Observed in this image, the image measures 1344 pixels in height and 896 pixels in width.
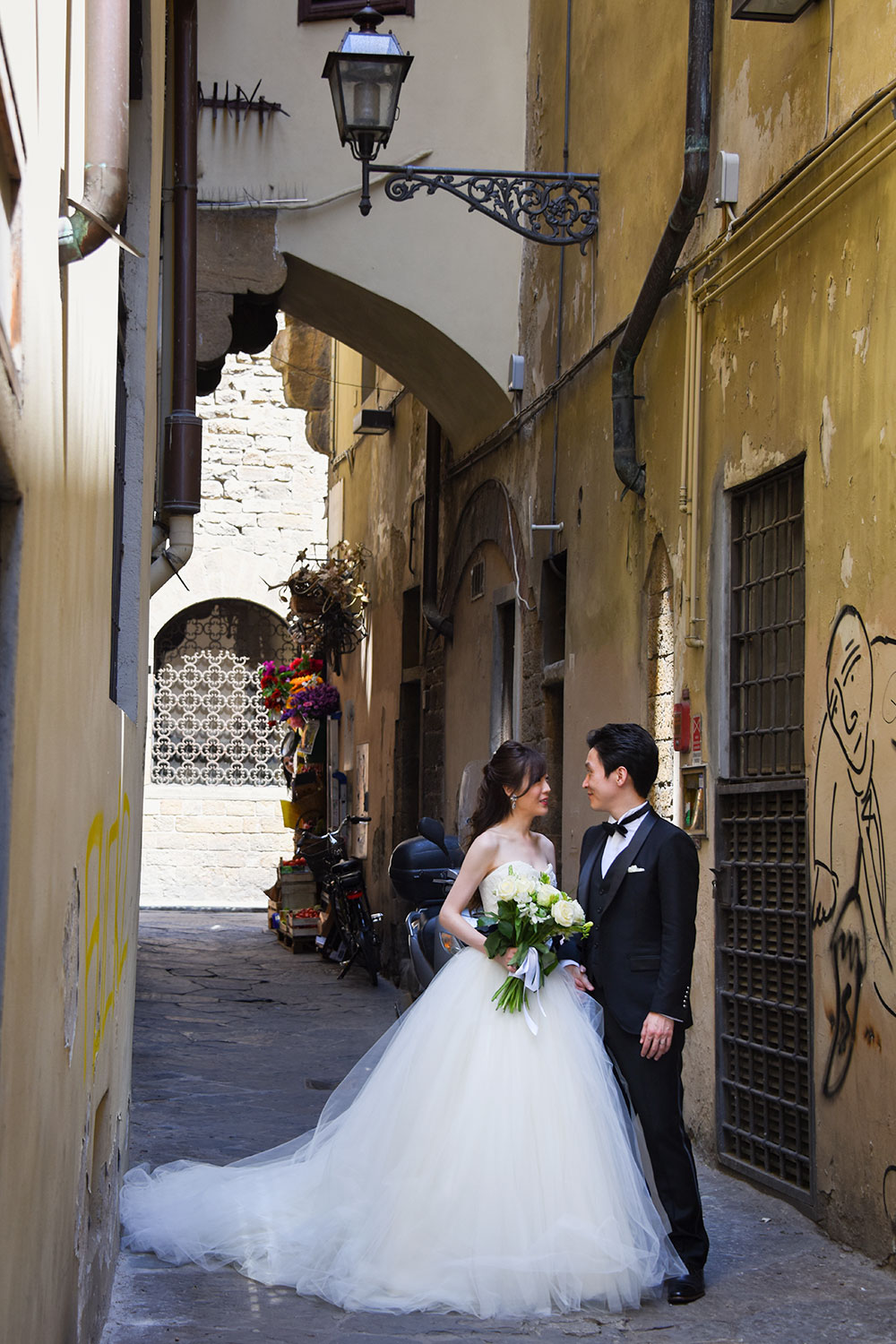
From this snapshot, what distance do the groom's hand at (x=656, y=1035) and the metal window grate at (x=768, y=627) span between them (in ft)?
5.81

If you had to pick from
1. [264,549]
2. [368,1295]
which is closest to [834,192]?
[368,1295]

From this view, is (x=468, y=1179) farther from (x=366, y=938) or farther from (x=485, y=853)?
(x=366, y=938)

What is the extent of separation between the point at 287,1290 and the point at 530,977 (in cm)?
122

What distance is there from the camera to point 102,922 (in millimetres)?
4055

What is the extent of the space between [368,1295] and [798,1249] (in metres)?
1.68

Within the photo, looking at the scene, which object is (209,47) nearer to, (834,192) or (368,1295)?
(834,192)

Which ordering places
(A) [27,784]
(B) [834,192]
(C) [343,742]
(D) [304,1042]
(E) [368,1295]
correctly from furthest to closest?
(C) [343,742]
(D) [304,1042]
(B) [834,192]
(E) [368,1295]
(A) [27,784]

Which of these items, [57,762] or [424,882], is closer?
[57,762]

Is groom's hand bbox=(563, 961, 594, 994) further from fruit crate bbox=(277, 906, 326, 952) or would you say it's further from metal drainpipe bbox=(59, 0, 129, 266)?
fruit crate bbox=(277, 906, 326, 952)

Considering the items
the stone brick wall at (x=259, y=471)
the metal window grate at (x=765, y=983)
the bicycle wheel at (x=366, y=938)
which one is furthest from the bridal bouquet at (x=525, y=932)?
the stone brick wall at (x=259, y=471)

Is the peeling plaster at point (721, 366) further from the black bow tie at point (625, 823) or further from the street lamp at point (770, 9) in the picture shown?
the black bow tie at point (625, 823)

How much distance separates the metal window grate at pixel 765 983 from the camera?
6.17m

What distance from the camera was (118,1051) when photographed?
496 centimetres

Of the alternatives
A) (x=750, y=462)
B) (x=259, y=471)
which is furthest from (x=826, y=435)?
(x=259, y=471)
